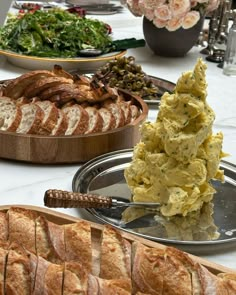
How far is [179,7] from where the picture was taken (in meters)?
2.72

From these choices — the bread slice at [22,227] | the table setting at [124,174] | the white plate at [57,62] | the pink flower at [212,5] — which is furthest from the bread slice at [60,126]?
the pink flower at [212,5]

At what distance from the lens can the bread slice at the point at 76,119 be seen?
1.73 metres

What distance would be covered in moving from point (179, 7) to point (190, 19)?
10 cm

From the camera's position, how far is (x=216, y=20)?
10.3 ft

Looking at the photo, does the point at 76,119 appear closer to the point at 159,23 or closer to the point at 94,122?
the point at 94,122

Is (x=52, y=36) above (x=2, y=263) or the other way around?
the other way around

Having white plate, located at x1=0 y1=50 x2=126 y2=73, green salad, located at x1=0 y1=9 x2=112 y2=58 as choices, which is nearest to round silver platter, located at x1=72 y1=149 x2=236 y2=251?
white plate, located at x1=0 y1=50 x2=126 y2=73

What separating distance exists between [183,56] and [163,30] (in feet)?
0.78

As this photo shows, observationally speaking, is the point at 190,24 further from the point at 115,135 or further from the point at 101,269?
the point at 101,269

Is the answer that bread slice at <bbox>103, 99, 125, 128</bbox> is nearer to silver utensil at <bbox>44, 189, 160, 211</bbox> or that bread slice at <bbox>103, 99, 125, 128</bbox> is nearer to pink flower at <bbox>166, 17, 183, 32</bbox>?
silver utensil at <bbox>44, 189, 160, 211</bbox>

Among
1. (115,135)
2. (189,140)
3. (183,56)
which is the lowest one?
(183,56)

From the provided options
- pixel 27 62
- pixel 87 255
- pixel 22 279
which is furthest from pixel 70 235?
pixel 27 62

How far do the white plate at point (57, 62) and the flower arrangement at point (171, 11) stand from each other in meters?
0.27

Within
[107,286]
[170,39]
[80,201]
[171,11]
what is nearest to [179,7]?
[171,11]
